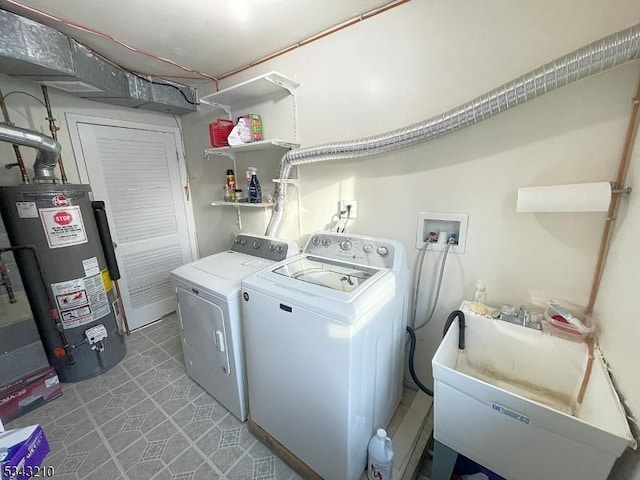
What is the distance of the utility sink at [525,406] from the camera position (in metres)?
0.77

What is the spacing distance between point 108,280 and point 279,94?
2093 millimetres

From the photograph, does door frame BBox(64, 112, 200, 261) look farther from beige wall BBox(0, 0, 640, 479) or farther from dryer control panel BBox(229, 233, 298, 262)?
dryer control panel BBox(229, 233, 298, 262)

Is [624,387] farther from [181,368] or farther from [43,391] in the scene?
[43,391]

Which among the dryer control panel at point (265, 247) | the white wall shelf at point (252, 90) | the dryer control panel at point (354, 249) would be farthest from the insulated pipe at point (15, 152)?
the dryer control panel at point (354, 249)

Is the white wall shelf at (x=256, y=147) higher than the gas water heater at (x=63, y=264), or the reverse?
the white wall shelf at (x=256, y=147)

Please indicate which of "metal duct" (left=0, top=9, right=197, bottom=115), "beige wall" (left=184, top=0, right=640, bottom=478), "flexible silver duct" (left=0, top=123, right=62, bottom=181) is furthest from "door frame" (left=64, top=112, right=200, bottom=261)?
"beige wall" (left=184, top=0, right=640, bottom=478)

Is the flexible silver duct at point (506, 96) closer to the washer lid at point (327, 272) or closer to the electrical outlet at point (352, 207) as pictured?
the electrical outlet at point (352, 207)

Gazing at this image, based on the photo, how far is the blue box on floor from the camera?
1048 millimetres

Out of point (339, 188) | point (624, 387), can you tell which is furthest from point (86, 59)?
point (624, 387)

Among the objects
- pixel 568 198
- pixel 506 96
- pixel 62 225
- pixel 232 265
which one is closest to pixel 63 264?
pixel 62 225

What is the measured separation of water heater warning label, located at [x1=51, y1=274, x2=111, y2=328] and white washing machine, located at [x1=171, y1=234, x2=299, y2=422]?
0.81m

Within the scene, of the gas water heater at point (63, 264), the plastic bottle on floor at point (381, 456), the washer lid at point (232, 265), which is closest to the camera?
the plastic bottle on floor at point (381, 456)

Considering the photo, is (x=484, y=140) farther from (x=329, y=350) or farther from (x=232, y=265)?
(x=232, y=265)

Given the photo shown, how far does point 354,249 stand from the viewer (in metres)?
1.54
